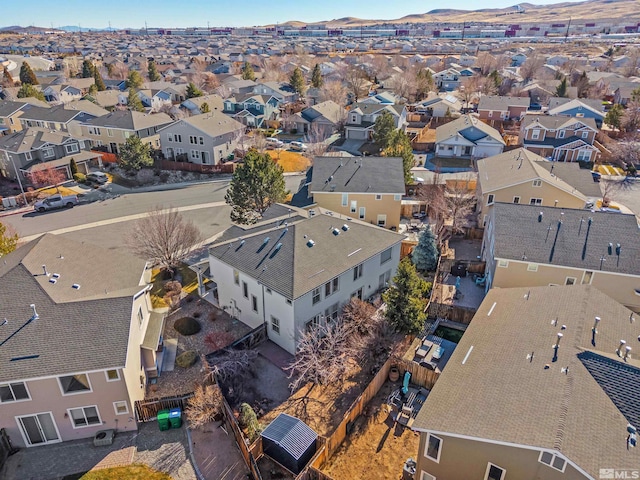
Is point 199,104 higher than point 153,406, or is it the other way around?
point 199,104

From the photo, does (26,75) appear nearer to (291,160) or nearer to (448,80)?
(291,160)

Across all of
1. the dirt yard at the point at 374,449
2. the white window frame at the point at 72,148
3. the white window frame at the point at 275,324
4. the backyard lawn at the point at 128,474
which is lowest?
the dirt yard at the point at 374,449

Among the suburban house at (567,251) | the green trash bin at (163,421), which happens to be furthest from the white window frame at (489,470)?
the suburban house at (567,251)

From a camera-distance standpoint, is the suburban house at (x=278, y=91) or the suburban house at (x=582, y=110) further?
the suburban house at (x=278, y=91)

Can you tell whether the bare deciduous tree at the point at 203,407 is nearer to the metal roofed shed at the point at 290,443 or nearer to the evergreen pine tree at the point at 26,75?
the metal roofed shed at the point at 290,443

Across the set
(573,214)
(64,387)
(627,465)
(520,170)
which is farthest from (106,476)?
(520,170)

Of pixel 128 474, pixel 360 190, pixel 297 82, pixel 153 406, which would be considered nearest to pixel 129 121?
pixel 360 190
